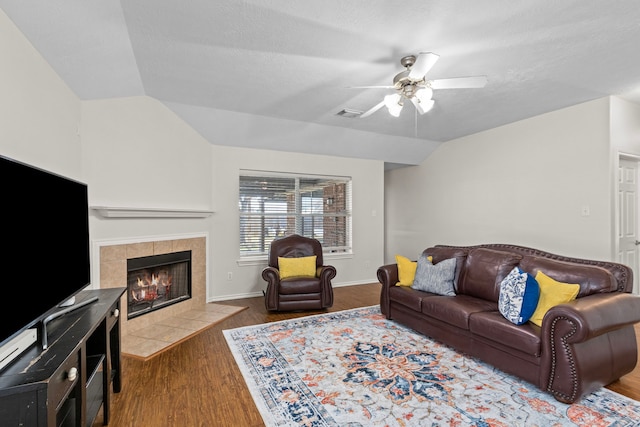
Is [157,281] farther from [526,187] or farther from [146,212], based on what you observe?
[526,187]

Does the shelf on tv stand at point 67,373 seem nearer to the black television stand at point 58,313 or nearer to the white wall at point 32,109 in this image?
the black television stand at point 58,313

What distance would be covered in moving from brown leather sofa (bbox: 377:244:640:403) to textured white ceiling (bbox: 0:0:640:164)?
1.79 m

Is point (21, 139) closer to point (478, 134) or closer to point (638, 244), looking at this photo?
point (478, 134)

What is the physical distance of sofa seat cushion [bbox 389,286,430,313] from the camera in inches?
126

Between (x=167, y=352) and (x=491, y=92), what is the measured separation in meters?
4.29

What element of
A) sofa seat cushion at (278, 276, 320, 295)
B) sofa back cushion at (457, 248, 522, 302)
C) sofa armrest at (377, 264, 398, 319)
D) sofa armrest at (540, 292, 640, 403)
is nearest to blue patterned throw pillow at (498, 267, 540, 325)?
sofa armrest at (540, 292, 640, 403)

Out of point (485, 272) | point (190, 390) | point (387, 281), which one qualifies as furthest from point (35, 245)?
point (485, 272)

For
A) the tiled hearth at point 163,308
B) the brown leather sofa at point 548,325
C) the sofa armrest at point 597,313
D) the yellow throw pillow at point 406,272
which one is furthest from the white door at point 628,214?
the tiled hearth at point 163,308

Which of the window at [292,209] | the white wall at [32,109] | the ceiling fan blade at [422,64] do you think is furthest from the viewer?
the window at [292,209]

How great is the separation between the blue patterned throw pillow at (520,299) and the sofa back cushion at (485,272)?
454mm

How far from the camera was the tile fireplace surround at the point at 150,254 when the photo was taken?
315 cm

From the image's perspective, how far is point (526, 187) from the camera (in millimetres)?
4414

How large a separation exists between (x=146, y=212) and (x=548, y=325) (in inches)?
150

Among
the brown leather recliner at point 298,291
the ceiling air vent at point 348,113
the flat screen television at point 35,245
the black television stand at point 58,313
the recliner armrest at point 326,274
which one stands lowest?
the brown leather recliner at point 298,291
